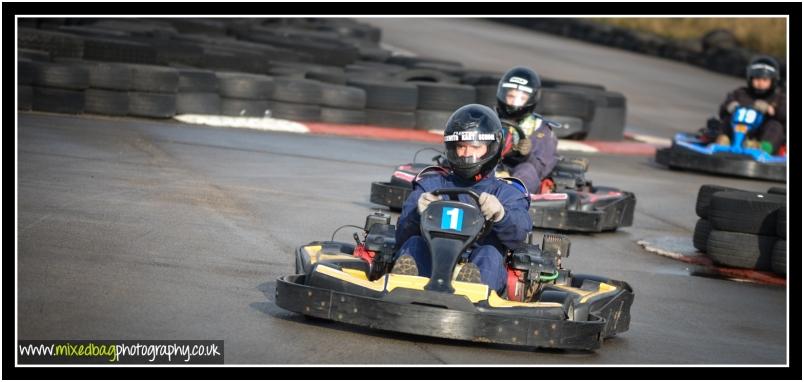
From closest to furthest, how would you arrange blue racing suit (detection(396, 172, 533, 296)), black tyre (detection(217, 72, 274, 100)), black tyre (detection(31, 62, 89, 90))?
blue racing suit (detection(396, 172, 533, 296))
black tyre (detection(31, 62, 89, 90))
black tyre (detection(217, 72, 274, 100))

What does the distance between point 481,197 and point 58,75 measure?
8.35 m

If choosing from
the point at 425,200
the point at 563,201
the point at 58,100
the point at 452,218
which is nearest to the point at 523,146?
the point at 563,201

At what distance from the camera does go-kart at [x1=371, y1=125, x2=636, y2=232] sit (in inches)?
385

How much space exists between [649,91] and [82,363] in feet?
69.1

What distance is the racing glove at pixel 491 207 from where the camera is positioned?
20.2 feet

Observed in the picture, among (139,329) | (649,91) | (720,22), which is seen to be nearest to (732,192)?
(139,329)

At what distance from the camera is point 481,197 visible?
6.20 meters

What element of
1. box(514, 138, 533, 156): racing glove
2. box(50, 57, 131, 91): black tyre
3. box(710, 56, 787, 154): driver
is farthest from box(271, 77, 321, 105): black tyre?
box(514, 138, 533, 156): racing glove

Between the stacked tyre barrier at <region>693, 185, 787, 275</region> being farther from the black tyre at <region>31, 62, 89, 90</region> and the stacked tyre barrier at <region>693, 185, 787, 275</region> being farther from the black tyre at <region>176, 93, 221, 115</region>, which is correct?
the black tyre at <region>31, 62, 89, 90</region>

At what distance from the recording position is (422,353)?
5.54m

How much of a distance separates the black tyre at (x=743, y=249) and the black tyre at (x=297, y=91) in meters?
7.26

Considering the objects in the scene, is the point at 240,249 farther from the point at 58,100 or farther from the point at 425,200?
the point at 58,100

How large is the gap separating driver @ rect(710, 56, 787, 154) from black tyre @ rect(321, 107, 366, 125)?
4.27 metres

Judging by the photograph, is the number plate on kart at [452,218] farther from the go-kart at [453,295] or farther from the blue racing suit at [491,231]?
the blue racing suit at [491,231]
